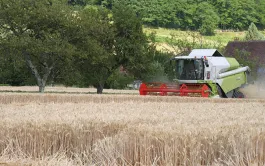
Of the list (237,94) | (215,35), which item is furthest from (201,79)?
(215,35)

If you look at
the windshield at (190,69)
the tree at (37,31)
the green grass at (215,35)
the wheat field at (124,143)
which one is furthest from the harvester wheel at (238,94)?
the green grass at (215,35)

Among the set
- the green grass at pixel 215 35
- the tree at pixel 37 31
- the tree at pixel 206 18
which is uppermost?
the tree at pixel 206 18

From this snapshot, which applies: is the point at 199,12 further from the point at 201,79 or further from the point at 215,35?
the point at 201,79

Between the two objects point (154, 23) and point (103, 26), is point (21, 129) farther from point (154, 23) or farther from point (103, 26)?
point (154, 23)

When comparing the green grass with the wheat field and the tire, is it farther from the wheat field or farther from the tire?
the wheat field

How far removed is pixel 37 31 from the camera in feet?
111

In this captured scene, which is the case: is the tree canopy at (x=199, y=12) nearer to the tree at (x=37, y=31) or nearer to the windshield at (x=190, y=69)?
the tree at (x=37, y=31)

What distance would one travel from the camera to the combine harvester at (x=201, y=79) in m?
28.1

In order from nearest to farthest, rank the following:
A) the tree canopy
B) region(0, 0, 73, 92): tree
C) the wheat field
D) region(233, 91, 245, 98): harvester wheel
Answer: the wheat field
region(233, 91, 245, 98): harvester wheel
region(0, 0, 73, 92): tree
the tree canopy

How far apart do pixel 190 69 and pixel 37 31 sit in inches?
449

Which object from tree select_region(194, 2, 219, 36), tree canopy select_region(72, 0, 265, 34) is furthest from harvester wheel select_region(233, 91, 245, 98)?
tree select_region(194, 2, 219, 36)

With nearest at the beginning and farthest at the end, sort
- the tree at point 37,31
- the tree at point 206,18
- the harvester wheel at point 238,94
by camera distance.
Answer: the harvester wheel at point 238,94, the tree at point 37,31, the tree at point 206,18

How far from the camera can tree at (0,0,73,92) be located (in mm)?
31547

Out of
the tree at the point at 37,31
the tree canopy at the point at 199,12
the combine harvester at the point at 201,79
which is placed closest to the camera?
the combine harvester at the point at 201,79
